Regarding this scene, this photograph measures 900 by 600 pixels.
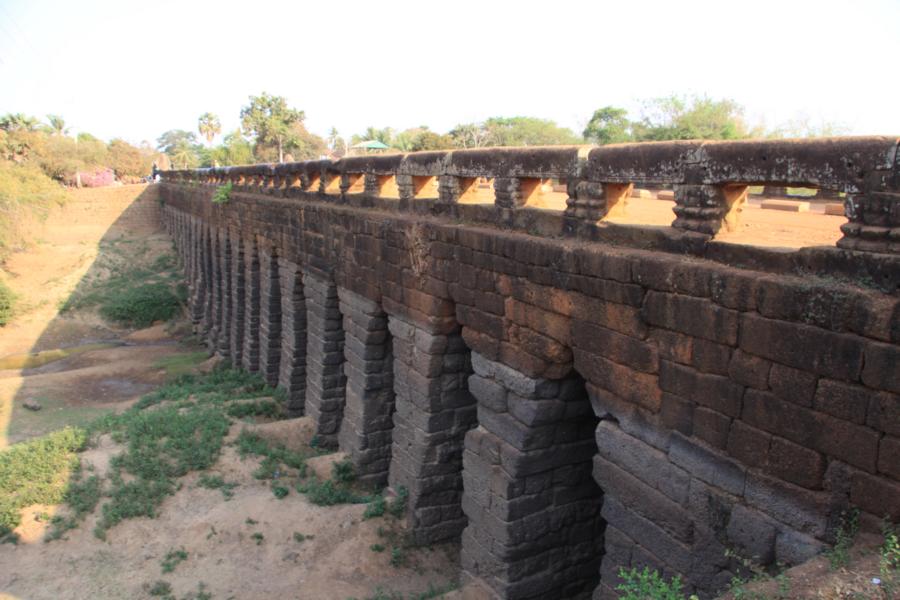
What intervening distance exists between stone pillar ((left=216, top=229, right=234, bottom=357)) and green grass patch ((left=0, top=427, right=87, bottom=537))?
692 cm

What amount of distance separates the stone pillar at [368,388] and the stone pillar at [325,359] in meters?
0.78

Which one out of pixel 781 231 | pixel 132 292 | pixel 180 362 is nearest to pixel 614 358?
pixel 781 231

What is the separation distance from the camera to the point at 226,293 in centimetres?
1634

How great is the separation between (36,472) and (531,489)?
6436 mm

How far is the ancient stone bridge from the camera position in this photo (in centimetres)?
316

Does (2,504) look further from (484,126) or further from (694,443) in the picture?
(484,126)

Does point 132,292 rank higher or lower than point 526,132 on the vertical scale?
lower

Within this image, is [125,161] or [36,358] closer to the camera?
[36,358]

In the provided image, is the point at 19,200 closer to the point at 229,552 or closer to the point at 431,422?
the point at 229,552

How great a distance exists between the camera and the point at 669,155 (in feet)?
13.2

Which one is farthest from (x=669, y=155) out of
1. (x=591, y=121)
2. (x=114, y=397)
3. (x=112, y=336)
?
(x=591, y=121)

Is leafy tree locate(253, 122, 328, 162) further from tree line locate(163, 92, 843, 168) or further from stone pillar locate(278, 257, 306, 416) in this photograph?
stone pillar locate(278, 257, 306, 416)

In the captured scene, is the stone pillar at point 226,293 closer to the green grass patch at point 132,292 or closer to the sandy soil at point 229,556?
the green grass patch at point 132,292

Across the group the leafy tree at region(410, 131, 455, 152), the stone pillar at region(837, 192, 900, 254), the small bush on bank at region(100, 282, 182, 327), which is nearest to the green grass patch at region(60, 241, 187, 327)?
the small bush on bank at region(100, 282, 182, 327)
